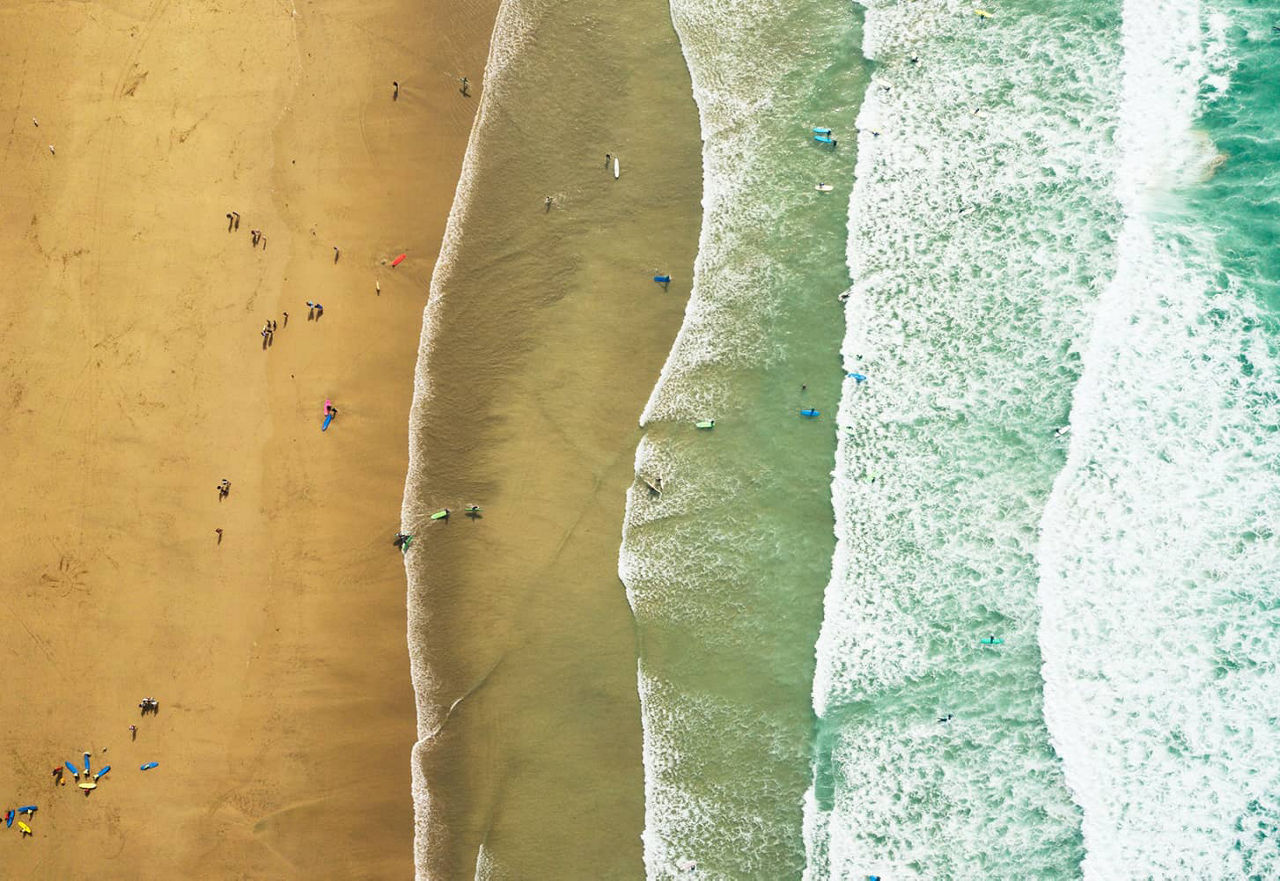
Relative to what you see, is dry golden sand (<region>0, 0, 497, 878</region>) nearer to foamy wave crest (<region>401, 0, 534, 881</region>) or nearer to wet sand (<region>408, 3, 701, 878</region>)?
foamy wave crest (<region>401, 0, 534, 881</region>)

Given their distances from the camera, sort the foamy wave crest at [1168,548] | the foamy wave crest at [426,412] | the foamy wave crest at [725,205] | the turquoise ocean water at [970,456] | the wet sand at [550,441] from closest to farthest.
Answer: the foamy wave crest at [1168,548] < the turquoise ocean water at [970,456] < the wet sand at [550,441] < the foamy wave crest at [426,412] < the foamy wave crest at [725,205]

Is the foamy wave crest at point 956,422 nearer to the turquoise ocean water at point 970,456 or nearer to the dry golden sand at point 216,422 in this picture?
the turquoise ocean water at point 970,456

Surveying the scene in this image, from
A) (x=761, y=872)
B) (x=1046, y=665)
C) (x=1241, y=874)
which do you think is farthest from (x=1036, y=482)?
(x=761, y=872)

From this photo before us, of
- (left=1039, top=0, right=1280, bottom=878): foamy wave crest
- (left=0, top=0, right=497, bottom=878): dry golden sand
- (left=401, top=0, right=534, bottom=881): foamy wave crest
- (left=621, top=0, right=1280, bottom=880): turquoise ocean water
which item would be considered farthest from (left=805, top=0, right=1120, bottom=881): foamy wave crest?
(left=0, top=0, right=497, bottom=878): dry golden sand

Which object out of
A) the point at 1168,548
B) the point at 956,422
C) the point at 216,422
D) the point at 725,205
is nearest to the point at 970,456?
the point at 956,422

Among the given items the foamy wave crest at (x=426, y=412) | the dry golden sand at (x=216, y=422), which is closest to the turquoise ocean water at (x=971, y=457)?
the foamy wave crest at (x=426, y=412)

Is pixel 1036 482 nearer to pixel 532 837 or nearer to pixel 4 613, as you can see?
pixel 532 837

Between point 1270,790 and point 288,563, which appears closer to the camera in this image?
point 1270,790
